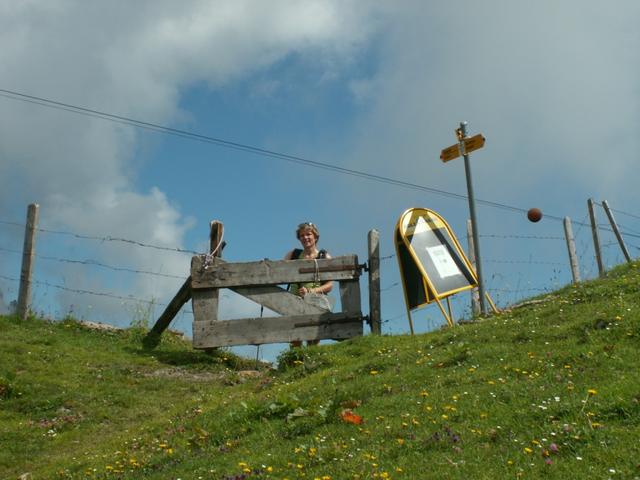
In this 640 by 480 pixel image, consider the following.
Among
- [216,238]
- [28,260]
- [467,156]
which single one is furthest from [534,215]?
[28,260]

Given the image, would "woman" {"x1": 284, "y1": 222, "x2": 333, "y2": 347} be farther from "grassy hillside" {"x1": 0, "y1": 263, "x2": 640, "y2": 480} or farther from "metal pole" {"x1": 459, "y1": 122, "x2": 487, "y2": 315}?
"metal pole" {"x1": 459, "y1": 122, "x2": 487, "y2": 315}

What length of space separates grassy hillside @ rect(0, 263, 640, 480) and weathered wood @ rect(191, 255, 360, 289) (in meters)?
1.64

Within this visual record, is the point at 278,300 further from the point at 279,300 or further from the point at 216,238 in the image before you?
the point at 216,238

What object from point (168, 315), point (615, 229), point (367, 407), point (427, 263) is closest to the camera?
point (367, 407)

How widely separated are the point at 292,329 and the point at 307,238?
1809 mm

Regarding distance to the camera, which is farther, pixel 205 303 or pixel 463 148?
pixel 205 303

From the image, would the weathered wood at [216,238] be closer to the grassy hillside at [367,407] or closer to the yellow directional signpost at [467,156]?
the grassy hillside at [367,407]

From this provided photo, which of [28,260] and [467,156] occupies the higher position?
[467,156]

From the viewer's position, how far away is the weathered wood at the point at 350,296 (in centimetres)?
1455

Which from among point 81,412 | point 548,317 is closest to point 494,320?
point 548,317

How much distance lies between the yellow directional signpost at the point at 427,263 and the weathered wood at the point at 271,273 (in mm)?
1324

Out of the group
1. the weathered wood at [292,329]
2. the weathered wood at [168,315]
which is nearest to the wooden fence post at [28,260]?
the weathered wood at [168,315]

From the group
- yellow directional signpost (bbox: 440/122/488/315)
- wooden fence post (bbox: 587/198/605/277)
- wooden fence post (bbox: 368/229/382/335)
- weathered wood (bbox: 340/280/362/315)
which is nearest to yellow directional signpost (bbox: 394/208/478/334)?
yellow directional signpost (bbox: 440/122/488/315)

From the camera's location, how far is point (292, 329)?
14.4 meters
